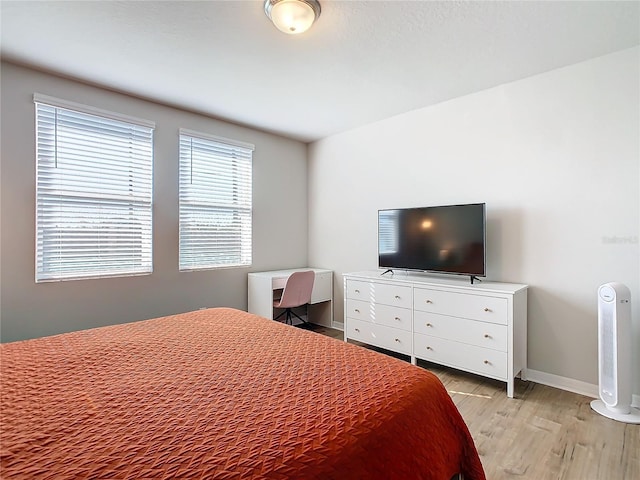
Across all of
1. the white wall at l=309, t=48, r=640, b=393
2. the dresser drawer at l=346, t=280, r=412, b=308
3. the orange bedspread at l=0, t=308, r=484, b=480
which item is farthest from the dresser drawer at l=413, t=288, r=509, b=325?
the orange bedspread at l=0, t=308, r=484, b=480

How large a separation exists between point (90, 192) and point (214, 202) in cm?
119

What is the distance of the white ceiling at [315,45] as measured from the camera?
6.38 feet

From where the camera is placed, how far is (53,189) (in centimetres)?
273

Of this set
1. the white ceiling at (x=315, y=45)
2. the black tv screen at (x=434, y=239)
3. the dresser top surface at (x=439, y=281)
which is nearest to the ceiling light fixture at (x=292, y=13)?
the white ceiling at (x=315, y=45)

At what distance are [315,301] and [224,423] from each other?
10.5ft

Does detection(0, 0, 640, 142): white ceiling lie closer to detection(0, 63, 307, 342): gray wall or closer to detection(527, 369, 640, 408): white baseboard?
detection(0, 63, 307, 342): gray wall

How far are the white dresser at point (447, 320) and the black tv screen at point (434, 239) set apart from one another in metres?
0.15

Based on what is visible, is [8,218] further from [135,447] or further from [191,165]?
[135,447]

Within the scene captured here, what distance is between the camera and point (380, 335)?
3318mm

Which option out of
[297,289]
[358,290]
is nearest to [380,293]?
[358,290]

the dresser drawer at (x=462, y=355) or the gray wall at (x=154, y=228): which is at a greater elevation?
the gray wall at (x=154, y=228)

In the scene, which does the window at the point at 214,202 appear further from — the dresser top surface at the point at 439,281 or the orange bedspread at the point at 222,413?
the orange bedspread at the point at 222,413

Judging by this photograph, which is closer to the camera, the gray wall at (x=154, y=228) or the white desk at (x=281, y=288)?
the gray wall at (x=154, y=228)

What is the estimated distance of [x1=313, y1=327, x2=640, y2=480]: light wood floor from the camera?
1.72 meters
